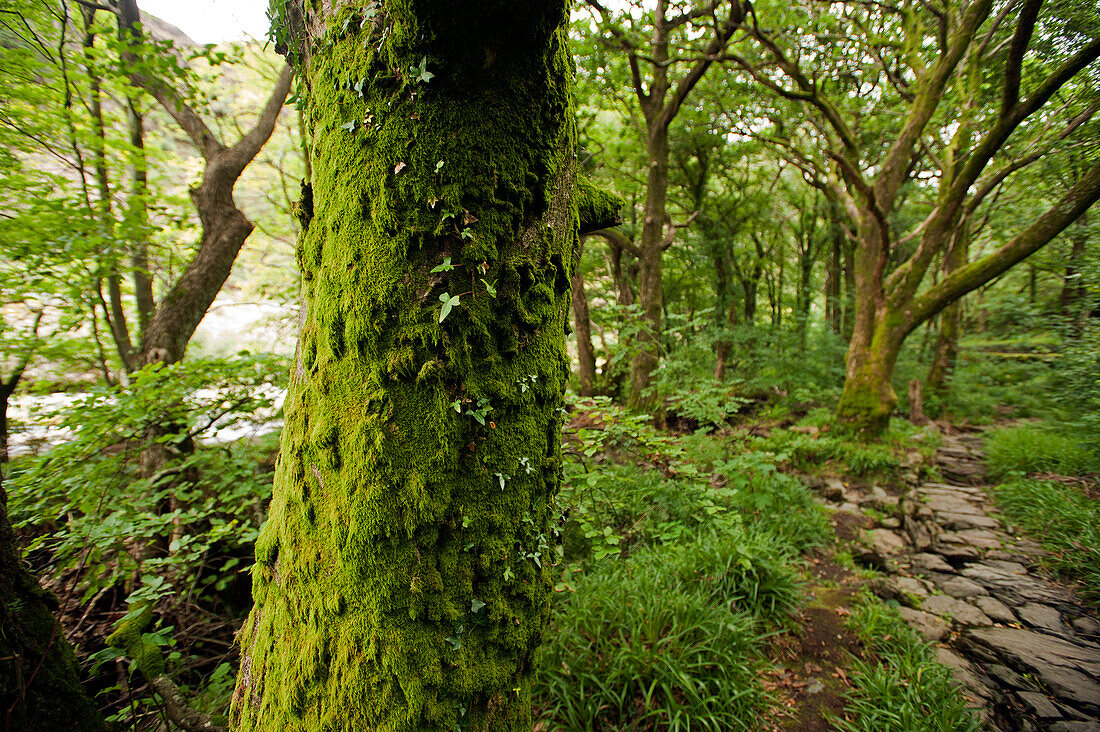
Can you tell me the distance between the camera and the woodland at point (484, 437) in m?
1.00

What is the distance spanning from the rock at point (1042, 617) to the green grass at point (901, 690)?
1.07 meters

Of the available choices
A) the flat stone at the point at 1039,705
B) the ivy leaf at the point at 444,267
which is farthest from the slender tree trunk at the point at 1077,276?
the ivy leaf at the point at 444,267

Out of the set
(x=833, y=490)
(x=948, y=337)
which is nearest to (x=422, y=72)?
(x=833, y=490)

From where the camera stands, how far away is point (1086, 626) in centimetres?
295

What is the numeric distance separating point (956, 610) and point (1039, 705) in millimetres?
959

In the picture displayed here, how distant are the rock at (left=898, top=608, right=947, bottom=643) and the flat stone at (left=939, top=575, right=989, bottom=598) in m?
0.55

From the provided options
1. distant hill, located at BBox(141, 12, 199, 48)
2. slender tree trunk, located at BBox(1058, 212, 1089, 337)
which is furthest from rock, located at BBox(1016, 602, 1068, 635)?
distant hill, located at BBox(141, 12, 199, 48)

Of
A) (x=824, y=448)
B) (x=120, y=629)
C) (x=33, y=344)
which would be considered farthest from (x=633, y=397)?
(x=33, y=344)

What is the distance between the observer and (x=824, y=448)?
20.5 ft

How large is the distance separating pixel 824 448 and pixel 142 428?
7855 mm

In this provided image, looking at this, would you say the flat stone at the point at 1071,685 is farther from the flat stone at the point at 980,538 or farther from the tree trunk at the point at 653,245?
the tree trunk at the point at 653,245

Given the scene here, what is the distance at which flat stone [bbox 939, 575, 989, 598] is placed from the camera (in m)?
3.35

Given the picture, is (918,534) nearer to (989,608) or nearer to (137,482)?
(989,608)

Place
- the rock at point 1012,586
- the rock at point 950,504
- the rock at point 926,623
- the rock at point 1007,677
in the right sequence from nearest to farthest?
the rock at point 1007,677
the rock at point 926,623
the rock at point 1012,586
the rock at point 950,504
